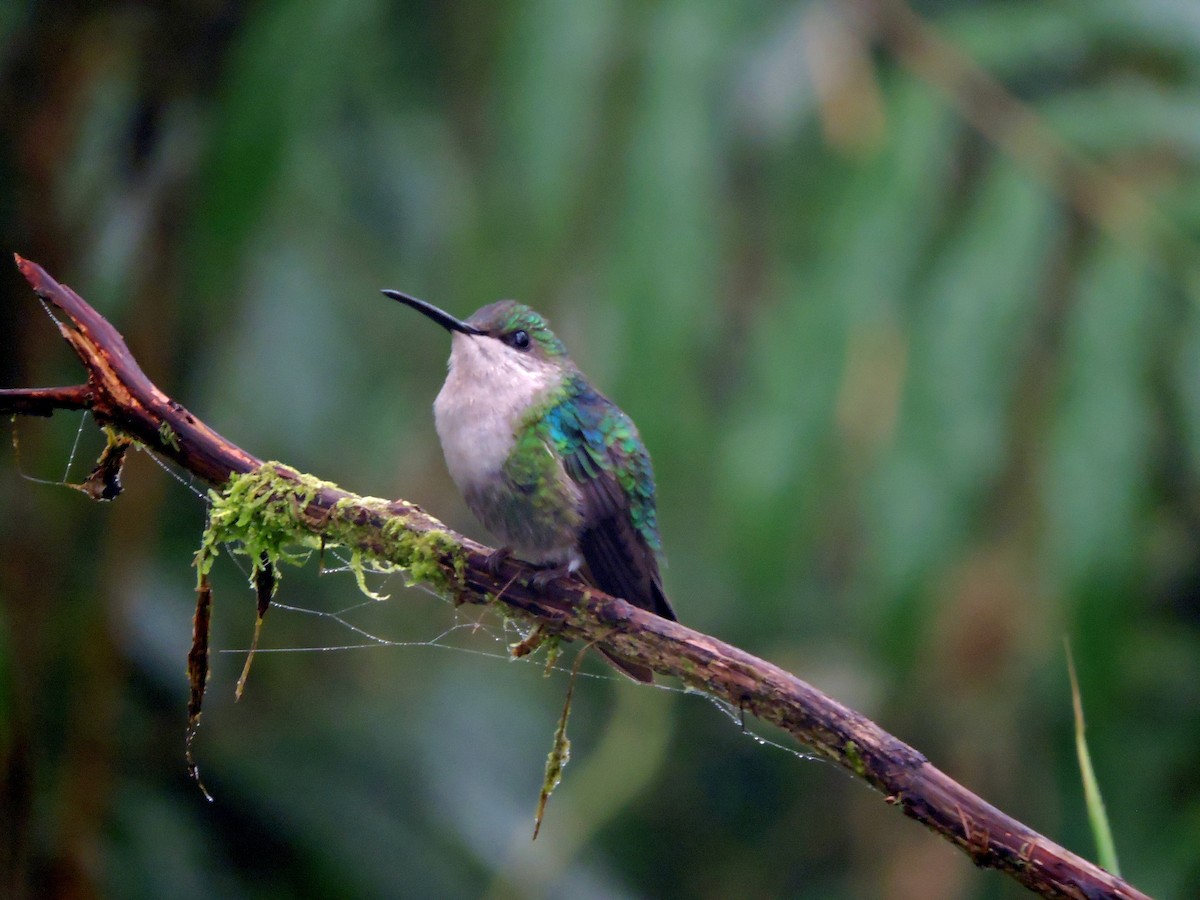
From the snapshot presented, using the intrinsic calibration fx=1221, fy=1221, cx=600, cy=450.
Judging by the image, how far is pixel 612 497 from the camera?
2754 mm

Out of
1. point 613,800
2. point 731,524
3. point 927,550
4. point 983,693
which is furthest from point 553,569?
point 983,693

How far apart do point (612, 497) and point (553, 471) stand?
16 centimetres

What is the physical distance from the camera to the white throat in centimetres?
268

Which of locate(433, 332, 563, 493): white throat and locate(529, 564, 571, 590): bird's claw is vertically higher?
locate(433, 332, 563, 493): white throat

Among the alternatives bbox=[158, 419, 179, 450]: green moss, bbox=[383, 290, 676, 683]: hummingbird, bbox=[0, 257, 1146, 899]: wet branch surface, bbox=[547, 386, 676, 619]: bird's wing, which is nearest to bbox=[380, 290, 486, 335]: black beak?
bbox=[383, 290, 676, 683]: hummingbird

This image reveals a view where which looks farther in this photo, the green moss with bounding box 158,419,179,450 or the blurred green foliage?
the blurred green foliage

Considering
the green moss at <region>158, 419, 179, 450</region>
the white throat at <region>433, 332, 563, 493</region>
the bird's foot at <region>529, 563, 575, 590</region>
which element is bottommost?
the bird's foot at <region>529, 563, 575, 590</region>

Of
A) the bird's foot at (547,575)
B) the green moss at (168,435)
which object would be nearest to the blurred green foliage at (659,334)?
the bird's foot at (547,575)

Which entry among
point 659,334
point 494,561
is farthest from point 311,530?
point 659,334

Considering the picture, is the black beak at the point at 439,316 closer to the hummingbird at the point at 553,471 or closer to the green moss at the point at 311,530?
the hummingbird at the point at 553,471

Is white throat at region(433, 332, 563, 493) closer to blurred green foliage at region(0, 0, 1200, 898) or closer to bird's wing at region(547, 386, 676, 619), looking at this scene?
bird's wing at region(547, 386, 676, 619)

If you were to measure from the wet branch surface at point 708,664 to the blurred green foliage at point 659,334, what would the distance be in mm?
716

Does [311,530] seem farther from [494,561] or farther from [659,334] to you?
[659,334]

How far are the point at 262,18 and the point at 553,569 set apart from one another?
73.9 inches
